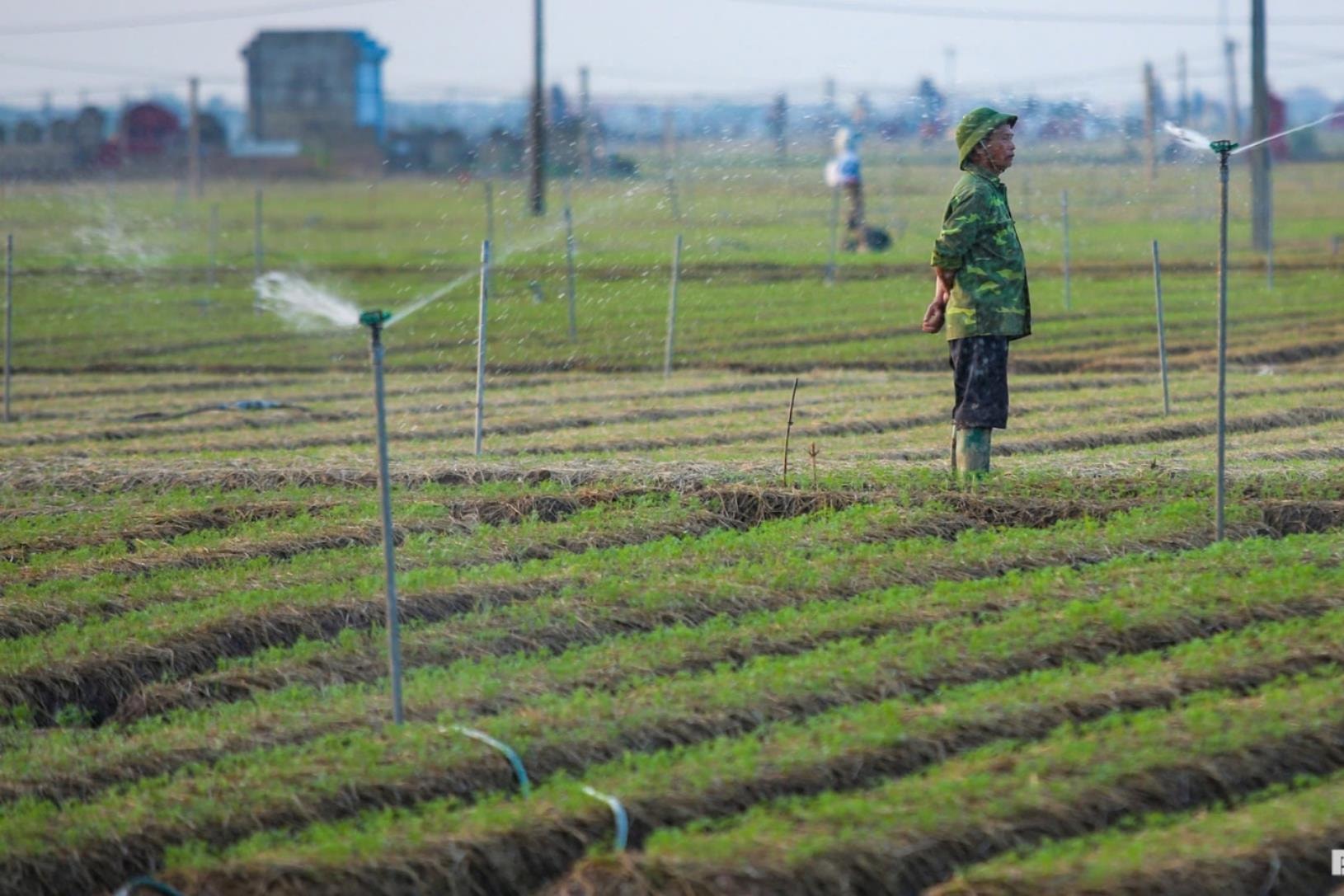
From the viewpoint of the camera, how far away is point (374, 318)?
5.77m

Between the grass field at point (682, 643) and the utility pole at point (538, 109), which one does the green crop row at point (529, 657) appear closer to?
the grass field at point (682, 643)

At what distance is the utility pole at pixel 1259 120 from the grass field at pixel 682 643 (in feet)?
31.5

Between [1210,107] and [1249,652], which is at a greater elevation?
[1210,107]

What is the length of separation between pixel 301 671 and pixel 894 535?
2995 millimetres

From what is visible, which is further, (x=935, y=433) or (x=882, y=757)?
(x=935, y=433)

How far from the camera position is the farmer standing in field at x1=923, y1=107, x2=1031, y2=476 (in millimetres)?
9008

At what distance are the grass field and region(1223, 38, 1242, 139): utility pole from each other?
2420 centimetres

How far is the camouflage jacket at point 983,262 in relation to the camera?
9.00 meters

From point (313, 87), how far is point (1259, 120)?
33.7 m

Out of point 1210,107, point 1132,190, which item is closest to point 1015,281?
point 1132,190

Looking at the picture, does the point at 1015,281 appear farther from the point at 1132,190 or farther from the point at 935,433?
the point at 1132,190

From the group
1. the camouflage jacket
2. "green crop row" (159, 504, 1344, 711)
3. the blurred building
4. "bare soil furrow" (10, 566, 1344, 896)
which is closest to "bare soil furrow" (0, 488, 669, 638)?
"green crop row" (159, 504, 1344, 711)

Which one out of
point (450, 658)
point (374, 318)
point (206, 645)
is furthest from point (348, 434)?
point (374, 318)

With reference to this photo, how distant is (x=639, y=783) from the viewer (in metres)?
5.49
